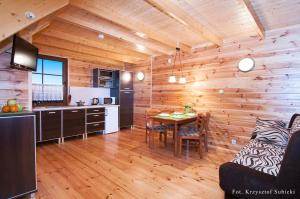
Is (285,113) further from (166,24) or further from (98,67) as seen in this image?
(98,67)

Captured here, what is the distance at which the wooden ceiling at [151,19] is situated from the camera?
84.4 inches

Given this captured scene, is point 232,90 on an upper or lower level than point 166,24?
lower

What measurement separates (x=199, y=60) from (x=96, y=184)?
137 inches

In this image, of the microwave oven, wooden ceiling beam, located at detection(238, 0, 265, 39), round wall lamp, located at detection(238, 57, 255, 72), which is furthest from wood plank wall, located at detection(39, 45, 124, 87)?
wooden ceiling beam, located at detection(238, 0, 265, 39)

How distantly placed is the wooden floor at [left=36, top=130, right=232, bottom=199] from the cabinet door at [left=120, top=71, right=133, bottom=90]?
2195 millimetres

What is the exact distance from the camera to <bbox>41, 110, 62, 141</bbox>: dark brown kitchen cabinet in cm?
392

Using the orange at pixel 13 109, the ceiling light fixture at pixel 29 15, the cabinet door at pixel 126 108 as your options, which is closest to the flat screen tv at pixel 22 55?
the ceiling light fixture at pixel 29 15

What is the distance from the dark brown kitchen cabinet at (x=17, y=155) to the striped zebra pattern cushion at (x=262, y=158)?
2.39 m

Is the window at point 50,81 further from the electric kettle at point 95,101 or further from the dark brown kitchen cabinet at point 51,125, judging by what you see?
the electric kettle at point 95,101

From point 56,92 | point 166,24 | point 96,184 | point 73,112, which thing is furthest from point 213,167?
point 56,92

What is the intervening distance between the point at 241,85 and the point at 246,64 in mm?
432

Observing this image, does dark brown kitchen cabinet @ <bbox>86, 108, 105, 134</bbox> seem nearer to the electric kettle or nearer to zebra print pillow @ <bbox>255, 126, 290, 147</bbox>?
the electric kettle

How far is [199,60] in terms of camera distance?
4320 mm

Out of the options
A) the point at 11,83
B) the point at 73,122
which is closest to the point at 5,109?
the point at 11,83
